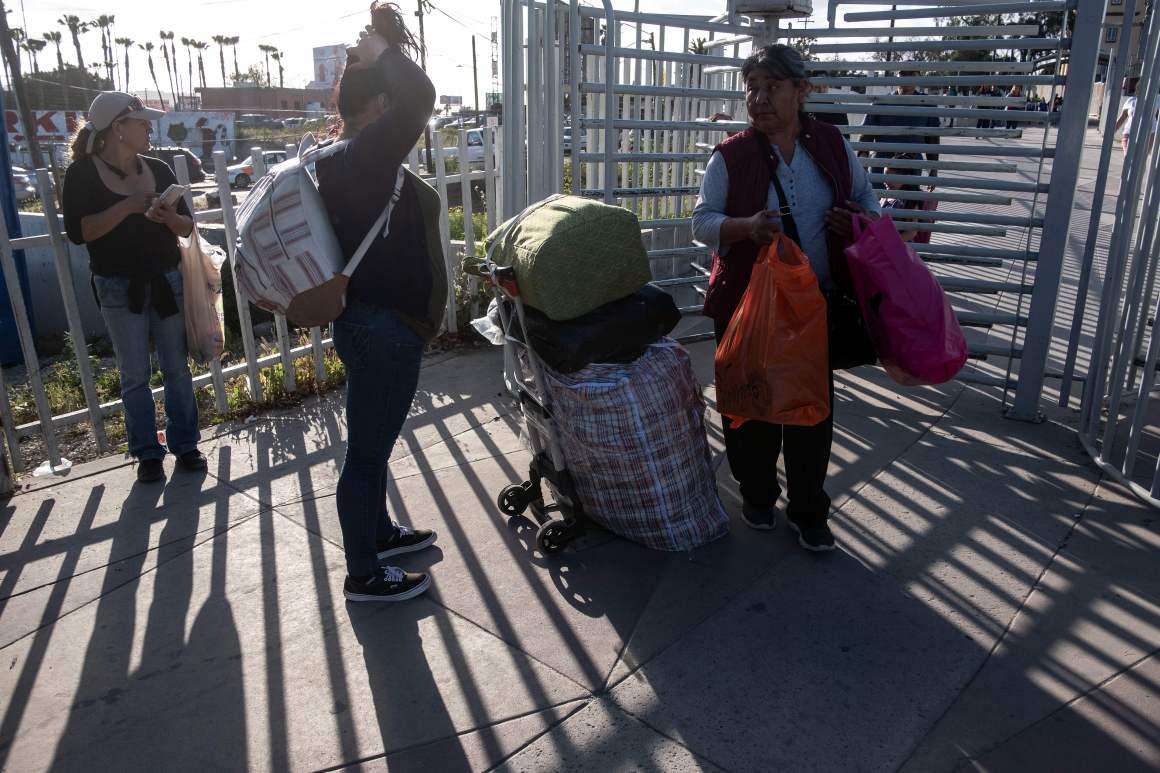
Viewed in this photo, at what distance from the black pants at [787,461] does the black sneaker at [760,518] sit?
2 cm

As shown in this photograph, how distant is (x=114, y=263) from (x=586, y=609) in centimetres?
283

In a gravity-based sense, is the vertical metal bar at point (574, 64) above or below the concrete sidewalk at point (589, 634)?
above

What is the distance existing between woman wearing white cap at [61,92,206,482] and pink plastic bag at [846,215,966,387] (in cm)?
317

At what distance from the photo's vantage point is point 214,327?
14.5 feet

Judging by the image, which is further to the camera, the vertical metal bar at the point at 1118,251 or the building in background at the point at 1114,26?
the building in background at the point at 1114,26

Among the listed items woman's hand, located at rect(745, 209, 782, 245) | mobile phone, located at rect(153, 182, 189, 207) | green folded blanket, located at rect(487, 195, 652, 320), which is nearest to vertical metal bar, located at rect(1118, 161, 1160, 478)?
woman's hand, located at rect(745, 209, 782, 245)

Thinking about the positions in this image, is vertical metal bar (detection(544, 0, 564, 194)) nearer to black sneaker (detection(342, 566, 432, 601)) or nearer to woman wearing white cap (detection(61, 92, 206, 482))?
woman wearing white cap (detection(61, 92, 206, 482))

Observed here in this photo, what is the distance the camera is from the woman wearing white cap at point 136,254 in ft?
13.1

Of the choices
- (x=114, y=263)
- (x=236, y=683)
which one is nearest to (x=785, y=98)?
(x=236, y=683)

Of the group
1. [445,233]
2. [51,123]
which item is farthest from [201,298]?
[51,123]

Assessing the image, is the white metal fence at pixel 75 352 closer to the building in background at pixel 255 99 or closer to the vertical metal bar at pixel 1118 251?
the vertical metal bar at pixel 1118 251

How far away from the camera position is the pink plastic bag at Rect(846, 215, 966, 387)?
123 inches

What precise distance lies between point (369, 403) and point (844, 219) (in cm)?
188

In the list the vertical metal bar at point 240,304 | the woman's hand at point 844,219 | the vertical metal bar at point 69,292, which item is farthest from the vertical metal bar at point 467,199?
the woman's hand at point 844,219
